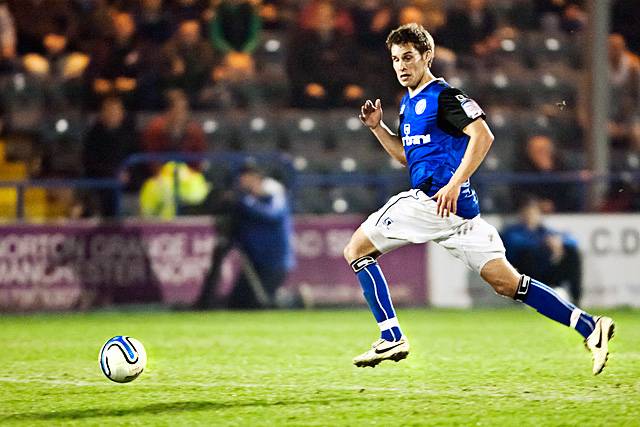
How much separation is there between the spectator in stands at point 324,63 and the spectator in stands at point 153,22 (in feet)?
5.25

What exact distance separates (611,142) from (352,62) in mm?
3526

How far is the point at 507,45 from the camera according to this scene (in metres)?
17.7

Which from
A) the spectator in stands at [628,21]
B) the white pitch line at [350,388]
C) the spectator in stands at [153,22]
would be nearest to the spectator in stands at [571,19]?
the spectator in stands at [628,21]

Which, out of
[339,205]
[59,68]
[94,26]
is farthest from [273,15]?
[339,205]

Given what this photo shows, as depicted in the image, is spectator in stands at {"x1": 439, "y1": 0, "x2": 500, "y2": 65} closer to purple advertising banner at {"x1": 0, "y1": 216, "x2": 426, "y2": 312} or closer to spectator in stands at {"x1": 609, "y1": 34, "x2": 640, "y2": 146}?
spectator in stands at {"x1": 609, "y1": 34, "x2": 640, "y2": 146}

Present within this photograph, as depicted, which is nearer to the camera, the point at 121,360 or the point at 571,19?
the point at 121,360

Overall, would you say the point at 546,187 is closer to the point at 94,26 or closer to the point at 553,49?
the point at 553,49

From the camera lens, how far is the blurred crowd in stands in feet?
50.2

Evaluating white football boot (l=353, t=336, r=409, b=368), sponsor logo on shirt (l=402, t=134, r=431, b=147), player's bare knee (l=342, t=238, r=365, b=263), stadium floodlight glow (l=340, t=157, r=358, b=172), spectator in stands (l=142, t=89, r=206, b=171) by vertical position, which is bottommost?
white football boot (l=353, t=336, r=409, b=368)

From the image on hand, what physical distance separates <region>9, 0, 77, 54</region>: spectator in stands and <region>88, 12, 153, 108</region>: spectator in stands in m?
0.76

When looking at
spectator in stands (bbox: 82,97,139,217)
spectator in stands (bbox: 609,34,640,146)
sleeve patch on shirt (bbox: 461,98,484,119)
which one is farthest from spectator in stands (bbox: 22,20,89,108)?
sleeve patch on shirt (bbox: 461,98,484,119)

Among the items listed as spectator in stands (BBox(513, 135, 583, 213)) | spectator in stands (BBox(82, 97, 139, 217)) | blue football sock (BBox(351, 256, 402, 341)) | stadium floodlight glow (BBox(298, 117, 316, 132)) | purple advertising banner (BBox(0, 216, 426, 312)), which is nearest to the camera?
blue football sock (BBox(351, 256, 402, 341))

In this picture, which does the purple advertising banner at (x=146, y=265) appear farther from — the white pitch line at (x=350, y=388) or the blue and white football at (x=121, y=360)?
the blue and white football at (x=121, y=360)

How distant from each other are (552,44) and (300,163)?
15.0ft
